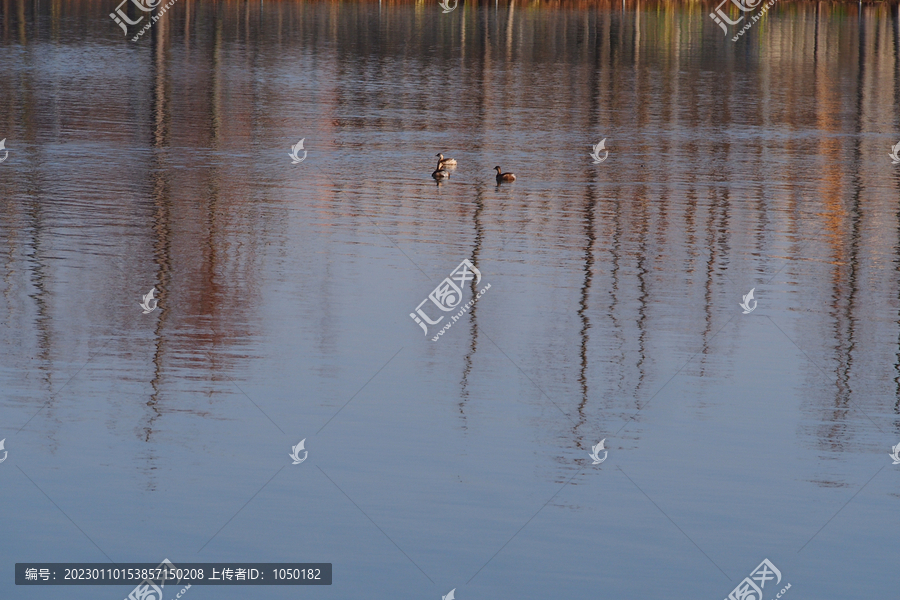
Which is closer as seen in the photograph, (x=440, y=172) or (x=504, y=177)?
(x=504, y=177)

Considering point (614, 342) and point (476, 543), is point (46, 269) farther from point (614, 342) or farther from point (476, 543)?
point (476, 543)

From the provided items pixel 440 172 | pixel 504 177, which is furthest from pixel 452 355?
pixel 440 172

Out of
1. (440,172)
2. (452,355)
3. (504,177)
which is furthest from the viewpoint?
(440,172)

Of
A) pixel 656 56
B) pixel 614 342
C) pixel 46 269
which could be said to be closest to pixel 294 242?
pixel 46 269

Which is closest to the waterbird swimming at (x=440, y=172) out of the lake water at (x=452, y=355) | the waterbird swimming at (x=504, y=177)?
the lake water at (x=452, y=355)

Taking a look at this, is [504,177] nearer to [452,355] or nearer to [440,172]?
[440,172]

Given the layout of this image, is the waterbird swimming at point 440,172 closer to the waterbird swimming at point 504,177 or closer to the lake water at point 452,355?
the lake water at point 452,355

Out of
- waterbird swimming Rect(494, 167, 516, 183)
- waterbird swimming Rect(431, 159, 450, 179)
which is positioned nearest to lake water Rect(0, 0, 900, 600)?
waterbird swimming Rect(431, 159, 450, 179)

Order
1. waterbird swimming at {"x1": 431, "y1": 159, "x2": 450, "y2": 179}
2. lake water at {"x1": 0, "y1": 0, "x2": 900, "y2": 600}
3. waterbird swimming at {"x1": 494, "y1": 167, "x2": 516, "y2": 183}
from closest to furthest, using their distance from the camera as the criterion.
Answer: lake water at {"x1": 0, "y1": 0, "x2": 900, "y2": 600} < waterbird swimming at {"x1": 494, "y1": 167, "x2": 516, "y2": 183} < waterbird swimming at {"x1": 431, "y1": 159, "x2": 450, "y2": 179}

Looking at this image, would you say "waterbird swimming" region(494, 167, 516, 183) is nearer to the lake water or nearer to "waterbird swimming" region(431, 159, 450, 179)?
the lake water

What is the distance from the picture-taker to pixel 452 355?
16438 millimetres

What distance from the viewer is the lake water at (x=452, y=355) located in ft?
36.3

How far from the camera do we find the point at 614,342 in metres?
16.9

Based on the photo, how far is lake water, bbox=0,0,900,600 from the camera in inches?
436
